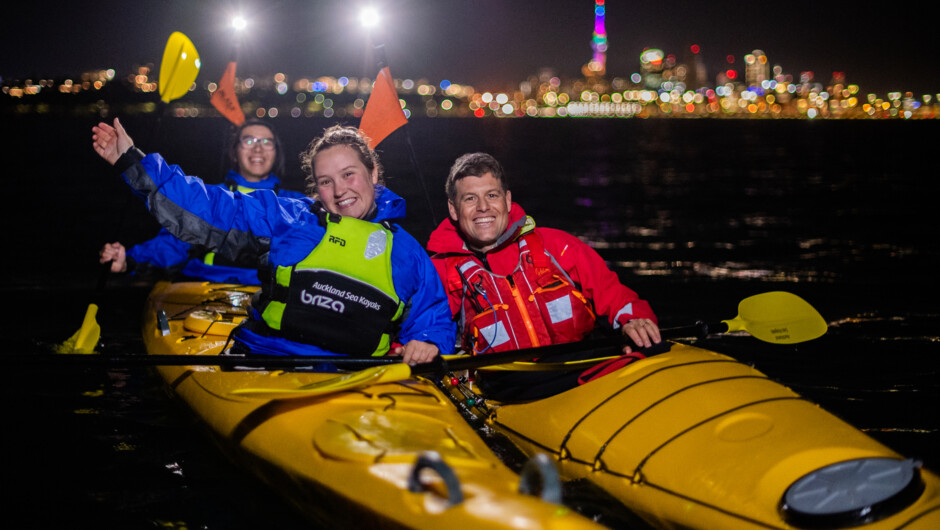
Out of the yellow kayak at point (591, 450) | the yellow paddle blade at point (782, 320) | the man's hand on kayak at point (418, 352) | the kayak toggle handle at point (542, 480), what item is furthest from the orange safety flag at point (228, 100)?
the kayak toggle handle at point (542, 480)

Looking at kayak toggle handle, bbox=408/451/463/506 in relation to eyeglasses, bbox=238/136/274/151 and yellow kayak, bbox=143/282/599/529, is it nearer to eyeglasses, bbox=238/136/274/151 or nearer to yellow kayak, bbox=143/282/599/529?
yellow kayak, bbox=143/282/599/529

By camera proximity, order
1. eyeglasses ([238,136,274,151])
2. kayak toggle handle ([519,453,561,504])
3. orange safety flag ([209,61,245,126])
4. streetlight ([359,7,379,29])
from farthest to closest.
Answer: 1. orange safety flag ([209,61,245,126])
2. eyeglasses ([238,136,274,151])
3. streetlight ([359,7,379,29])
4. kayak toggle handle ([519,453,561,504])

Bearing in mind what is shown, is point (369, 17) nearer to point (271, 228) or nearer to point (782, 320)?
point (271, 228)

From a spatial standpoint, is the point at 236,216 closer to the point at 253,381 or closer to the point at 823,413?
the point at 253,381

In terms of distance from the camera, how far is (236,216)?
3.54 meters

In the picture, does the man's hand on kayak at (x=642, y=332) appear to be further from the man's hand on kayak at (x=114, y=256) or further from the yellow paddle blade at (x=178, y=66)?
the man's hand on kayak at (x=114, y=256)

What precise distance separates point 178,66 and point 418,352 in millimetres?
3209

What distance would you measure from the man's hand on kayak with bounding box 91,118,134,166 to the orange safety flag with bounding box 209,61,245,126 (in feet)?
12.9

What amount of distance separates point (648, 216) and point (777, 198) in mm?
6637

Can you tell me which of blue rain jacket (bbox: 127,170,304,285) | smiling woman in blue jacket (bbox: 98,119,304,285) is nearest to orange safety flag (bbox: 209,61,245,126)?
smiling woman in blue jacket (bbox: 98,119,304,285)

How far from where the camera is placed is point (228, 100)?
300 inches

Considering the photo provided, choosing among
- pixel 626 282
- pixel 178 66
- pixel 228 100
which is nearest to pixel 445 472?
pixel 178 66

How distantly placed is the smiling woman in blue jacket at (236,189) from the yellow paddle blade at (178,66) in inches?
34.2

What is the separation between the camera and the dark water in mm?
4094
